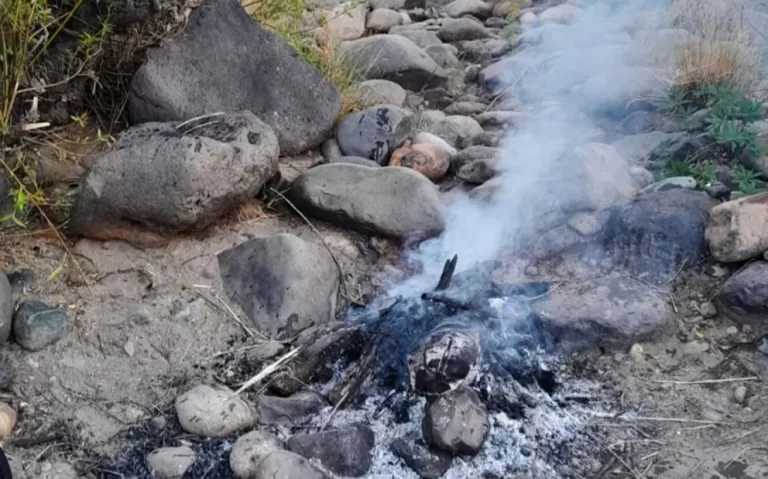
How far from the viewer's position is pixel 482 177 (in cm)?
463

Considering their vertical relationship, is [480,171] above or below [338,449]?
below

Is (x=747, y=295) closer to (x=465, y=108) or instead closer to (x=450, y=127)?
(x=450, y=127)

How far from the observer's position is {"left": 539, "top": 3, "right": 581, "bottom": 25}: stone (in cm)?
769

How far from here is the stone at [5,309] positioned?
3.22 metres

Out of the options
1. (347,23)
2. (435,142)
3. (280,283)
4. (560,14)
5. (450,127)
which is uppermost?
(280,283)

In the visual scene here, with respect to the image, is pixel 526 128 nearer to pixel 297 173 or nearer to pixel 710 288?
pixel 297 173

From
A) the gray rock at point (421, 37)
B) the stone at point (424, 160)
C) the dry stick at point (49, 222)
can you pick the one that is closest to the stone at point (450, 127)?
the stone at point (424, 160)

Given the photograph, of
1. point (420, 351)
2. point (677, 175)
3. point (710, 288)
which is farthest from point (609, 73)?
point (420, 351)

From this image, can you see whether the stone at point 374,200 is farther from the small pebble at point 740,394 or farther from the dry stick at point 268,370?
the small pebble at point 740,394

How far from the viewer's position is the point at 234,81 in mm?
4477

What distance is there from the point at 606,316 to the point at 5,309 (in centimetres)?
246

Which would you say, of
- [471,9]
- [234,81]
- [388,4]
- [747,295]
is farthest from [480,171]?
[388,4]

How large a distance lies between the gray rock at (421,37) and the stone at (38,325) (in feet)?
14.9

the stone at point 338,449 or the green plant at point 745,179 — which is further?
the green plant at point 745,179
